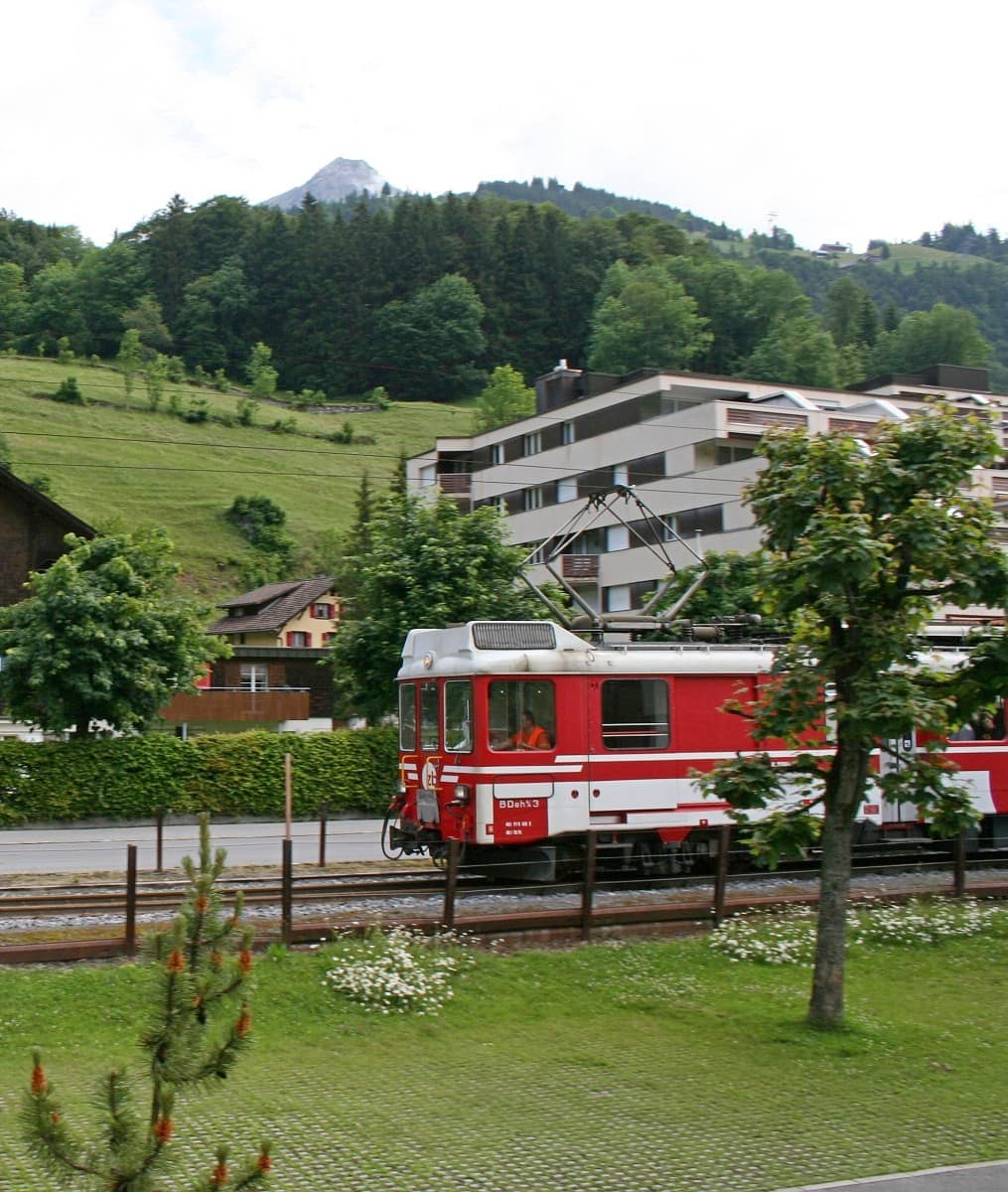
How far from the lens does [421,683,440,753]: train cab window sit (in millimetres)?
18891

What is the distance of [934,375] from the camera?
76125 mm

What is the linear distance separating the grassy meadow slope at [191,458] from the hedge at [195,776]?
51724 millimetres

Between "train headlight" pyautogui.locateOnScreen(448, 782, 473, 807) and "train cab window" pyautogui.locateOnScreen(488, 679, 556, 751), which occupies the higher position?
"train cab window" pyautogui.locateOnScreen(488, 679, 556, 751)

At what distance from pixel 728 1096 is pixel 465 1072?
1854 millimetres

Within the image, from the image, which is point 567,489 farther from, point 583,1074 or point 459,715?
point 583,1074

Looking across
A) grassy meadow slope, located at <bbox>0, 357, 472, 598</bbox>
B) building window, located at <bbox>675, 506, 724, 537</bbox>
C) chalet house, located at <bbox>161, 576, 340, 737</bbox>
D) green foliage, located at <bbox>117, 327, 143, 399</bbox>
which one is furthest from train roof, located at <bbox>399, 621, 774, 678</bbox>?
green foliage, located at <bbox>117, 327, 143, 399</bbox>

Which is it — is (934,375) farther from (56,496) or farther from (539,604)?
(56,496)

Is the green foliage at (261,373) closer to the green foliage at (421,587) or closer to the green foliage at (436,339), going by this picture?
the green foliage at (436,339)

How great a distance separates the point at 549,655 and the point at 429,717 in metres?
2.07

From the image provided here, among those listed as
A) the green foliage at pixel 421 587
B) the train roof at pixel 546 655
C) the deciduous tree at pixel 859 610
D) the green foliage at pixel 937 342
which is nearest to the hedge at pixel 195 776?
the green foliage at pixel 421 587

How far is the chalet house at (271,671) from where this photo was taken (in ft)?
171

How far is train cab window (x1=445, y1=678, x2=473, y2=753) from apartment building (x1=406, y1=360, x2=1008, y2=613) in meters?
32.1

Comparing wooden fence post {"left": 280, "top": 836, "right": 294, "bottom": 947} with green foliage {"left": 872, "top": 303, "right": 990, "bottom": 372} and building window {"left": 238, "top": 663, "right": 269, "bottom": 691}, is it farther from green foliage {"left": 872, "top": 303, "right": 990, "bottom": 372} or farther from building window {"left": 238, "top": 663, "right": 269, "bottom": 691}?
green foliage {"left": 872, "top": 303, "right": 990, "bottom": 372}

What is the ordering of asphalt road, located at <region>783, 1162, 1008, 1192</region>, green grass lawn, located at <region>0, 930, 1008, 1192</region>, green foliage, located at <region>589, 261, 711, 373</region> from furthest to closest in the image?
green foliage, located at <region>589, 261, 711, 373</region> < green grass lawn, located at <region>0, 930, 1008, 1192</region> < asphalt road, located at <region>783, 1162, 1008, 1192</region>
